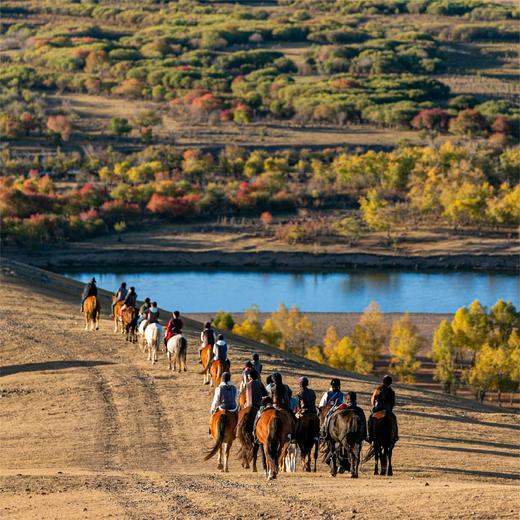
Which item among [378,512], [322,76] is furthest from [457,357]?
[322,76]

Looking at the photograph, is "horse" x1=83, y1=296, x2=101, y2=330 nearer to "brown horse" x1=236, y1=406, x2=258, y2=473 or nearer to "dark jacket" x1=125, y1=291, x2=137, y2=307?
"dark jacket" x1=125, y1=291, x2=137, y2=307

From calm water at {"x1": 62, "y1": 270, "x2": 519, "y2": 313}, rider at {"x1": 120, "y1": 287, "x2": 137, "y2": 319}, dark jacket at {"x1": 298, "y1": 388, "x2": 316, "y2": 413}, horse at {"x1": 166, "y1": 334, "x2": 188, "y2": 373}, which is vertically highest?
calm water at {"x1": 62, "y1": 270, "x2": 519, "y2": 313}

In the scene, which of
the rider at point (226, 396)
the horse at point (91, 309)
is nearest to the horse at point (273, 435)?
the rider at point (226, 396)

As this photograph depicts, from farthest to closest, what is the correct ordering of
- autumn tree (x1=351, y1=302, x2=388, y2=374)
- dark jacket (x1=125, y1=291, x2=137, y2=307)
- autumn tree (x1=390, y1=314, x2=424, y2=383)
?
autumn tree (x1=351, y1=302, x2=388, y2=374)
autumn tree (x1=390, y1=314, x2=424, y2=383)
dark jacket (x1=125, y1=291, x2=137, y2=307)

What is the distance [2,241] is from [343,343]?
125 ft

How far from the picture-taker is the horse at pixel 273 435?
67.5 ft

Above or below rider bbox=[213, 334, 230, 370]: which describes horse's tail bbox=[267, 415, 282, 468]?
below

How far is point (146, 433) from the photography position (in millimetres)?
25375

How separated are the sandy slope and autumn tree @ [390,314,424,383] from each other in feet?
45.8

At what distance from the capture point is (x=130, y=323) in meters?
33.7

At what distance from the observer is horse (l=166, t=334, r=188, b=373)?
29877 mm

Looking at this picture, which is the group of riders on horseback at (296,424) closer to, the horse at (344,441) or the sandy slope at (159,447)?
the horse at (344,441)

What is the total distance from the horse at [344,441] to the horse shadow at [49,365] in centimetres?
1139

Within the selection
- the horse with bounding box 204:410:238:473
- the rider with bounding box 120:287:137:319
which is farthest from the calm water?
the horse with bounding box 204:410:238:473
